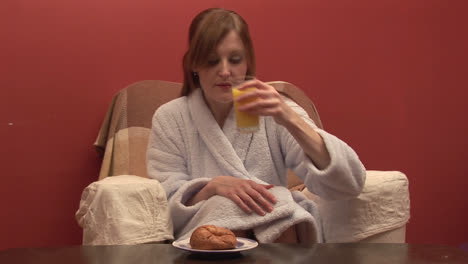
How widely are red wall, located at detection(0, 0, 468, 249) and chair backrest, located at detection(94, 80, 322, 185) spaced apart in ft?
0.44

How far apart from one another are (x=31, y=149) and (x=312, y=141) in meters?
1.29

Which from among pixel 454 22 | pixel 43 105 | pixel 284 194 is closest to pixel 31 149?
pixel 43 105

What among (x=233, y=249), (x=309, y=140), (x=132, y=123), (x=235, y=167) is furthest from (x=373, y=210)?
(x=132, y=123)

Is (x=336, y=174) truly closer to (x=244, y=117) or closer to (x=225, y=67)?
(x=244, y=117)

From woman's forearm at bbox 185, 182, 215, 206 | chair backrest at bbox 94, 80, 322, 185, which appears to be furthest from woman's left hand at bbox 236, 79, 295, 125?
chair backrest at bbox 94, 80, 322, 185

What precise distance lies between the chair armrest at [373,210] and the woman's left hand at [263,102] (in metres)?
0.32

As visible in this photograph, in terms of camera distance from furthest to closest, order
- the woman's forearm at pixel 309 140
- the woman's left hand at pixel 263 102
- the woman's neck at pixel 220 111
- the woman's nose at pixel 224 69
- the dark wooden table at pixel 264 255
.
→ the woman's neck at pixel 220 111 → the woman's nose at pixel 224 69 → the woman's forearm at pixel 309 140 → the woman's left hand at pixel 263 102 → the dark wooden table at pixel 264 255

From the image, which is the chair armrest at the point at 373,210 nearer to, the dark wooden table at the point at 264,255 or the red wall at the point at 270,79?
the dark wooden table at the point at 264,255

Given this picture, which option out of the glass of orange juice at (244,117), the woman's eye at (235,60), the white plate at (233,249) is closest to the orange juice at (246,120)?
the glass of orange juice at (244,117)

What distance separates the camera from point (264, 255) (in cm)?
126

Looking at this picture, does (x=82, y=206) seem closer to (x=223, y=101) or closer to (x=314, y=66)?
(x=223, y=101)

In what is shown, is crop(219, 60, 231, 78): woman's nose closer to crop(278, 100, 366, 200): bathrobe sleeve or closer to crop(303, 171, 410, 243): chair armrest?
crop(278, 100, 366, 200): bathrobe sleeve

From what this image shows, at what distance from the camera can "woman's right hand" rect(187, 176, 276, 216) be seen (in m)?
1.59

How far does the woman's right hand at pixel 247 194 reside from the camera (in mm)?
1588
